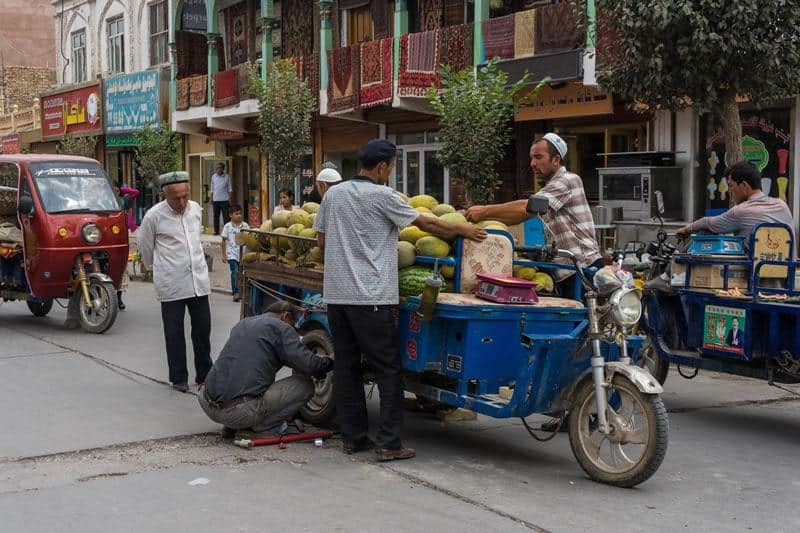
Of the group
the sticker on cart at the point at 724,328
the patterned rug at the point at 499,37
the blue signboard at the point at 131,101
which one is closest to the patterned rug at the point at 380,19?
the patterned rug at the point at 499,37

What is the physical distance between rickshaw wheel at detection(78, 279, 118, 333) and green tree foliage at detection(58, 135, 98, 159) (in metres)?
24.1

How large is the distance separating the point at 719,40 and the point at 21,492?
8.51 meters

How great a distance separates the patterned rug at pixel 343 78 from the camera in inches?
891

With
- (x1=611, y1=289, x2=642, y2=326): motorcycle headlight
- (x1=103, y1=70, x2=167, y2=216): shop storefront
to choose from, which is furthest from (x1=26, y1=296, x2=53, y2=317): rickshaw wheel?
(x1=103, y1=70, x2=167, y2=216): shop storefront

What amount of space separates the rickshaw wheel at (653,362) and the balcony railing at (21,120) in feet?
117

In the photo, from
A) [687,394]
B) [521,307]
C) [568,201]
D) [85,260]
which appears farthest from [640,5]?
[85,260]

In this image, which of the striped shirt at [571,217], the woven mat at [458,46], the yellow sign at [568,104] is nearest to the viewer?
the striped shirt at [571,217]

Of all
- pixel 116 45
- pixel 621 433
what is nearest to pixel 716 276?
pixel 621 433

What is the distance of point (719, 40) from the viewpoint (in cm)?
1083

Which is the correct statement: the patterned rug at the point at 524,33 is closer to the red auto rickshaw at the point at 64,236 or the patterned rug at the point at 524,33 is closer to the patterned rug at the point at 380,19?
the patterned rug at the point at 380,19

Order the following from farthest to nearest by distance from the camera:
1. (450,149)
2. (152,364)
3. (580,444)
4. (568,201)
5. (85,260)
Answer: (450,149) < (85,260) < (152,364) < (568,201) < (580,444)

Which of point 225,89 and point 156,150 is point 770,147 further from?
point 156,150

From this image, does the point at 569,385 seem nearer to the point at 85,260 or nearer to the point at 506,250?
the point at 506,250

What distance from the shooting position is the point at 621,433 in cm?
562
